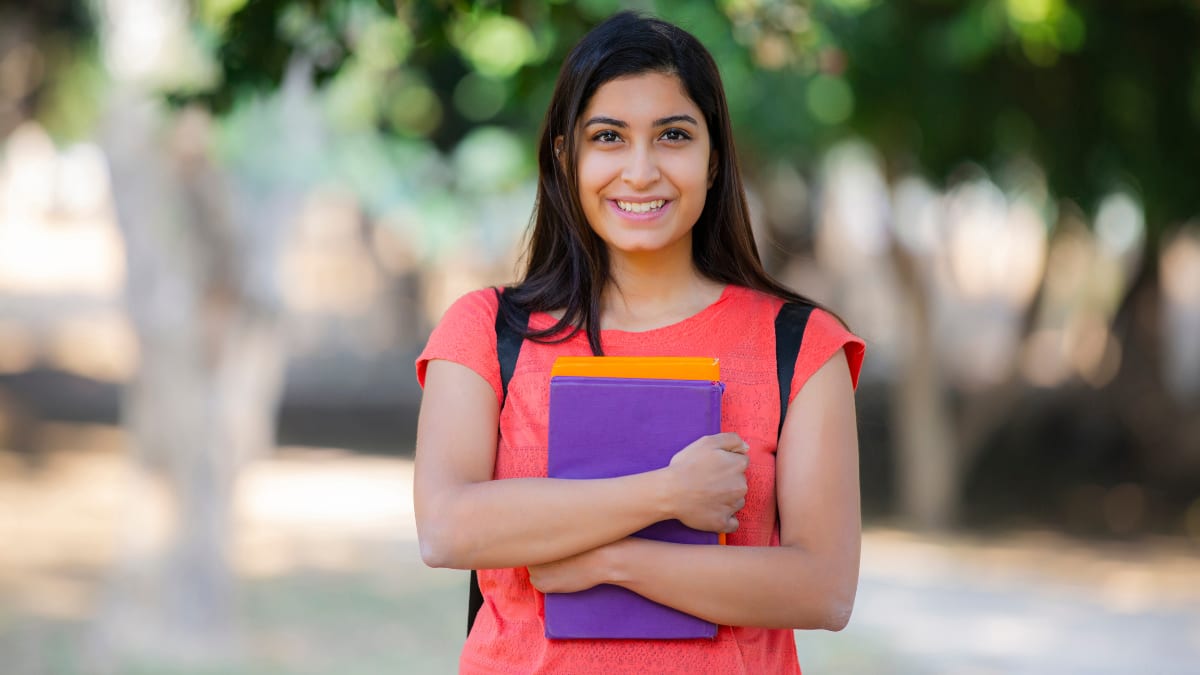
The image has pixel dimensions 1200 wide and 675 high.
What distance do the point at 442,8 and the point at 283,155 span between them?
4551 mm

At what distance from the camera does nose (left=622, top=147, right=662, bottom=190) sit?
2008 millimetres

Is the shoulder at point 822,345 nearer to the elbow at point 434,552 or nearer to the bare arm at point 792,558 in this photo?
the bare arm at point 792,558

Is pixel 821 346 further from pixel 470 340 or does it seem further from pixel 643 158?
pixel 470 340

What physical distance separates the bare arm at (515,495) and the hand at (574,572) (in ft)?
0.06

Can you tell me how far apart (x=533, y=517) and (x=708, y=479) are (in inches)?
9.6

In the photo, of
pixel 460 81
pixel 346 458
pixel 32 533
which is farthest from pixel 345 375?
pixel 32 533

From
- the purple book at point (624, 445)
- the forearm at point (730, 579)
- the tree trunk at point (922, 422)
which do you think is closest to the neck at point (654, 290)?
the purple book at point (624, 445)

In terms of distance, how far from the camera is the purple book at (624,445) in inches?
73.4

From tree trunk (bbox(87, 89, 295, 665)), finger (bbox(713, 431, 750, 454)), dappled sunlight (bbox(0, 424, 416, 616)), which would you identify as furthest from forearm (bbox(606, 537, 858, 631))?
dappled sunlight (bbox(0, 424, 416, 616))

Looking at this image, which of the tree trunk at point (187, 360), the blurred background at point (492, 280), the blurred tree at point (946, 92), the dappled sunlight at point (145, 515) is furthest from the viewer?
the dappled sunlight at point (145, 515)

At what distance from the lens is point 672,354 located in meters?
2.03

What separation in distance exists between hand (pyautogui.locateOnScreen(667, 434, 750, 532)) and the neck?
0.97 feet

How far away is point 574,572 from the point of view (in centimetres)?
191

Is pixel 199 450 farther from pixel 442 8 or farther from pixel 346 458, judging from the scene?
pixel 346 458
